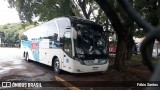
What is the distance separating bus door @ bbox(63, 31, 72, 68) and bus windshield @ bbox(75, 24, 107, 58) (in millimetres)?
451

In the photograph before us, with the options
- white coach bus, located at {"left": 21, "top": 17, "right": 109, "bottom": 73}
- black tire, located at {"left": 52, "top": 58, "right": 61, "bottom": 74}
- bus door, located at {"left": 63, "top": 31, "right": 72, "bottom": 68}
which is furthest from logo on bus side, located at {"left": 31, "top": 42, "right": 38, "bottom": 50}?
bus door, located at {"left": 63, "top": 31, "right": 72, "bottom": 68}

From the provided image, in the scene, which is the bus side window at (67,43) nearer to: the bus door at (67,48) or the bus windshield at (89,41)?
the bus door at (67,48)

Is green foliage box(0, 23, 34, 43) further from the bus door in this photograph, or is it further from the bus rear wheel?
the bus door

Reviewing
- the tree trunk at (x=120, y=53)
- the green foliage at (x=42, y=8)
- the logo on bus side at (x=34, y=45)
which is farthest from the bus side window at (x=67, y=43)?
the logo on bus side at (x=34, y=45)

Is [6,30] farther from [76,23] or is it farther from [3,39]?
[76,23]

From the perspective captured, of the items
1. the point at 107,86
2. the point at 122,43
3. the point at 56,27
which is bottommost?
the point at 107,86

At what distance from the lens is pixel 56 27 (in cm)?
1374

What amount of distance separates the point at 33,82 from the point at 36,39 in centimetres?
783

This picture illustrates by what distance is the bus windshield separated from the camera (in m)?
11.8

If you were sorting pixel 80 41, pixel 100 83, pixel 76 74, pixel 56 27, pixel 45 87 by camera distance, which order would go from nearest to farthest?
pixel 45 87, pixel 100 83, pixel 80 41, pixel 76 74, pixel 56 27

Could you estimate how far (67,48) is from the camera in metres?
12.3

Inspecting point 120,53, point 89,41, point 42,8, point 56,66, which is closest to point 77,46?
point 89,41

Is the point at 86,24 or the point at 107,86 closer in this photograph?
the point at 107,86

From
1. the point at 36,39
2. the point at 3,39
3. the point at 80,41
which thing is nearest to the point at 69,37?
the point at 80,41
